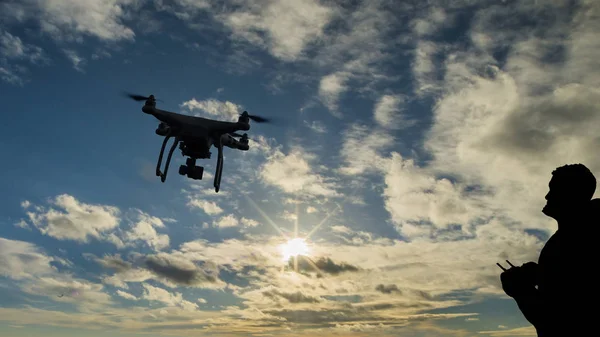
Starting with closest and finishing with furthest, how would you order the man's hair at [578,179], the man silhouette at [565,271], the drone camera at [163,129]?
the man silhouette at [565,271] → the man's hair at [578,179] → the drone camera at [163,129]

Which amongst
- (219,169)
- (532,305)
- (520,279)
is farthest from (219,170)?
(532,305)

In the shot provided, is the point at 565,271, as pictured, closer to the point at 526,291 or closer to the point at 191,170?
the point at 526,291

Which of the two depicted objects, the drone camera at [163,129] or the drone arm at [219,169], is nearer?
the drone arm at [219,169]

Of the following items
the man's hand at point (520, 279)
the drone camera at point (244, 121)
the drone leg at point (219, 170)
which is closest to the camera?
the man's hand at point (520, 279)

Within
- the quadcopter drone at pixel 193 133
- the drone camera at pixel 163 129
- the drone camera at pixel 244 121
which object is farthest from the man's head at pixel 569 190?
the drone camera at pixel 163 129

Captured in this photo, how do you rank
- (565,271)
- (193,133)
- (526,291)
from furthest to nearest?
(193,133) → (526,291) → (565,271)

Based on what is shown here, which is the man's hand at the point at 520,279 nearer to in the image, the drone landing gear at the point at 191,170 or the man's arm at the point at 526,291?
the man's arm at the point at 526,291

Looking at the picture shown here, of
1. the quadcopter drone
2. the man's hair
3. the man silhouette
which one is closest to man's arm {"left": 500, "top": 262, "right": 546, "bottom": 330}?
the man silhouette
